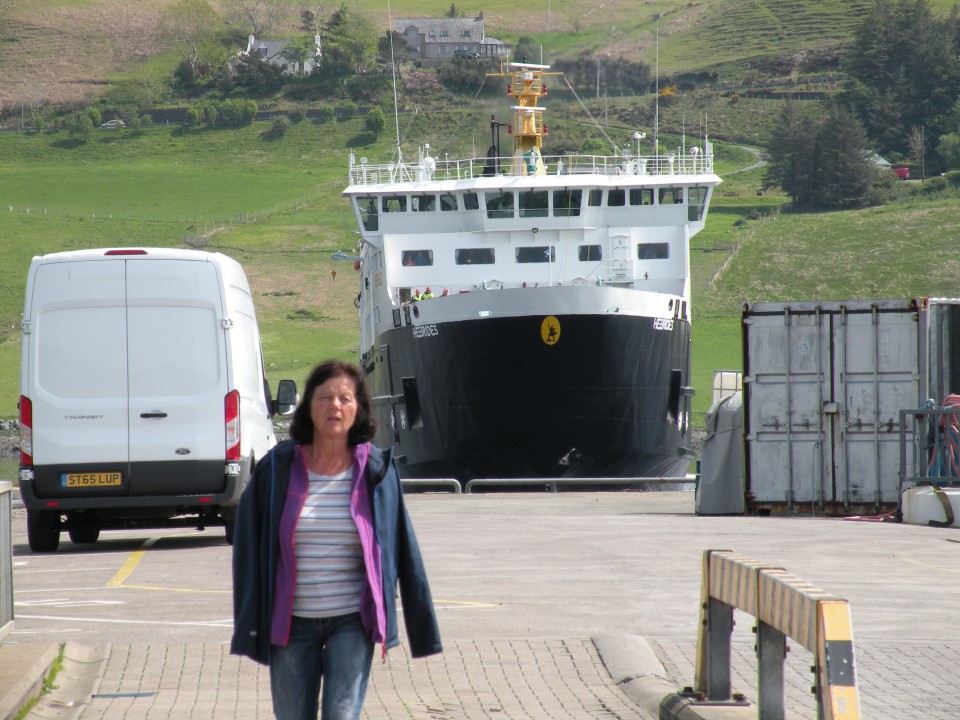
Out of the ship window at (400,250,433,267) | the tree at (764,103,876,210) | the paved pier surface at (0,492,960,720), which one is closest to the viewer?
the paved pier surface at (0,492,960,720)

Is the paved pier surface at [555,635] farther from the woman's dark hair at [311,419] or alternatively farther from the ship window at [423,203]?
the ship window at [423,203]

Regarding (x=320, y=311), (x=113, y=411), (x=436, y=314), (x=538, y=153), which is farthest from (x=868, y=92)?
(x=113, y=411)

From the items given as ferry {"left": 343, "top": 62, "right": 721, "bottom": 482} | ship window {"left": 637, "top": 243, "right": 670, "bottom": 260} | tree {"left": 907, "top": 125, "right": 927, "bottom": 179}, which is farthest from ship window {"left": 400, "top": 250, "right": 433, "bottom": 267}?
tree {"left": 907, "top": 125, "right": 927, "bottom": 179}

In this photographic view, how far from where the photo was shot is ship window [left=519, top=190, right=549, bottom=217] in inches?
1217

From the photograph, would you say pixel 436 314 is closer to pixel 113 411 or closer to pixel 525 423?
pixel 525 423

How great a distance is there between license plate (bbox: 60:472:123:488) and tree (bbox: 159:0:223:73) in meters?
173

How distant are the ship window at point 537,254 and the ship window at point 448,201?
1.66 meters

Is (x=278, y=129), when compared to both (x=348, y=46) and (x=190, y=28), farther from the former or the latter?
(x=190, y=28)

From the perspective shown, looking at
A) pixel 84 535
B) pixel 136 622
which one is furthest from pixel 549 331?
pixel 136 622

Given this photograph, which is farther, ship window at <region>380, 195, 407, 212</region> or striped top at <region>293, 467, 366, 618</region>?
ship window at <region>380, 195, 407, 212</region>

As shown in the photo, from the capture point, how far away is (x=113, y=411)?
12.9m

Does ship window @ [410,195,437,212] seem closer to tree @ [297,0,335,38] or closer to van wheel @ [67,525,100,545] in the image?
van wheel @ [67,525,100,545]

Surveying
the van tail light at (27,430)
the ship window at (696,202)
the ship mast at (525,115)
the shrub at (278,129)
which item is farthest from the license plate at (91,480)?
the shrub at (278,129)

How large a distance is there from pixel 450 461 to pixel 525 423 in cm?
210
